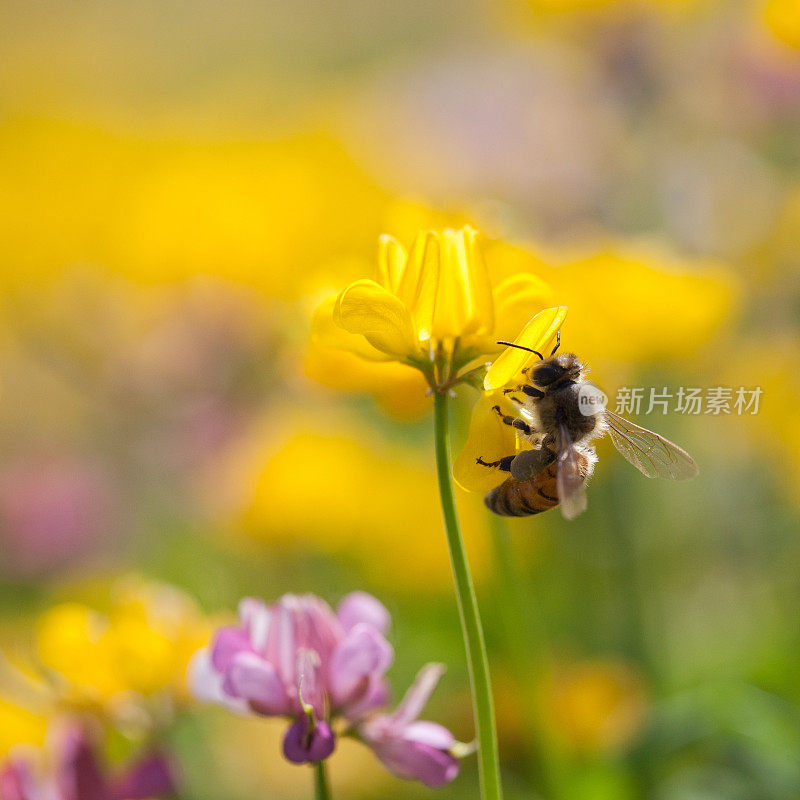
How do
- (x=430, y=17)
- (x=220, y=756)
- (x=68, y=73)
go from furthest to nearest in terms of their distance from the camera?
(x=68, y=73), (x=430, y=17), (x=220, y=756)

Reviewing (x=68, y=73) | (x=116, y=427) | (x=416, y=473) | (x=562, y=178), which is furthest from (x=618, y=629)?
(x=68, y=73)

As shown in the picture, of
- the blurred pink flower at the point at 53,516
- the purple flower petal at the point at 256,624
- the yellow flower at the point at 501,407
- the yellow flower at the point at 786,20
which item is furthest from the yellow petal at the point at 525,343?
the blurred pink flower at the point at 53,516

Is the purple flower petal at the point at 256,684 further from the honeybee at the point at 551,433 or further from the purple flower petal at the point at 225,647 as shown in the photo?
the honeybee at the point at 551,433

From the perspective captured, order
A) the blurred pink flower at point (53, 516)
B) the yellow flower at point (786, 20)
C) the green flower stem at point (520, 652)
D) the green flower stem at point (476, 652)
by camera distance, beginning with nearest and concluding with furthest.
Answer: the green flower stem at point (476, 652)
the green flower stem at point (520, 652)
the yellow flower at point (786, 20)
the blurred pink flower at point (53, 516)

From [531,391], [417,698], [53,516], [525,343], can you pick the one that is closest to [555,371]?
[531,391]

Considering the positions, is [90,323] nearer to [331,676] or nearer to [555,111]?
[555,111]

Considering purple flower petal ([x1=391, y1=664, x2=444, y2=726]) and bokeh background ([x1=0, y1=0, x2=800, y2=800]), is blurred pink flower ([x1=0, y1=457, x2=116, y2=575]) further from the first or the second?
purple flower petal ([x1=391, y1=664, x2=444, y2=726])

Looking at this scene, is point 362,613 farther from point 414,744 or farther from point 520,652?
point 520,652
